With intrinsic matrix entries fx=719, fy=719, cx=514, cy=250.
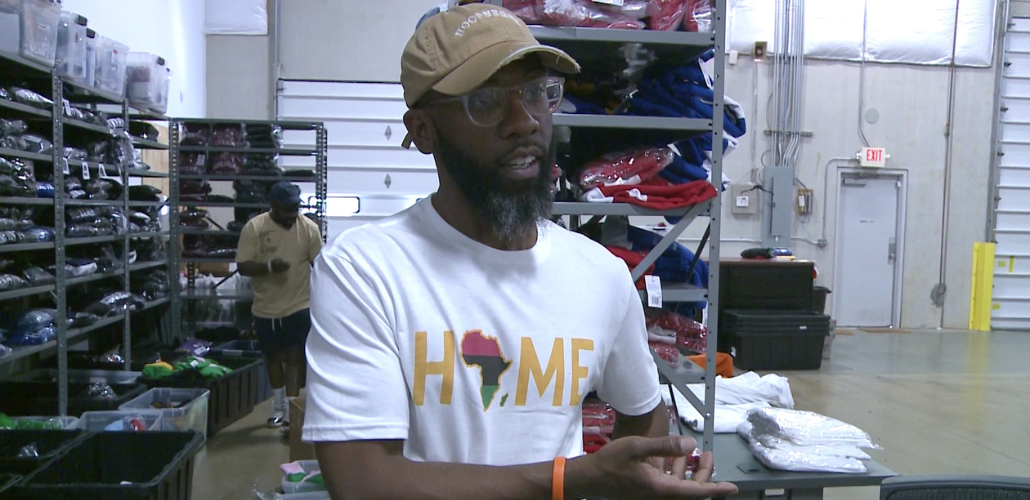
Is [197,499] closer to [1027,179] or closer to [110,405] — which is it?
[110,405]

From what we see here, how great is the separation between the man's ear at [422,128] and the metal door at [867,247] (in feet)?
31.6

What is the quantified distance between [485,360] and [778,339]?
21.1 ft

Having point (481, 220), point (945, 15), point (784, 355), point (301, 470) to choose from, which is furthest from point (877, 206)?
point (481, 220)

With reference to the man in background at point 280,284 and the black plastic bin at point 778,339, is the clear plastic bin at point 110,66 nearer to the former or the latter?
the man in background at point 280,284

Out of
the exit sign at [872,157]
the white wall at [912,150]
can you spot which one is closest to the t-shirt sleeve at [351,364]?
the white wall at [912,150]

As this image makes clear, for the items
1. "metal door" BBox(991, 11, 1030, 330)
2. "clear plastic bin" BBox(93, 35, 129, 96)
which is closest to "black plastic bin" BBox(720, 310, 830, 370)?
"metal door" BBox(991, 11, 1030, 330)

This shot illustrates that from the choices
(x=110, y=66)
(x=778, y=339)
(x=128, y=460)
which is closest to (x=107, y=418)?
(x=128, y=460)

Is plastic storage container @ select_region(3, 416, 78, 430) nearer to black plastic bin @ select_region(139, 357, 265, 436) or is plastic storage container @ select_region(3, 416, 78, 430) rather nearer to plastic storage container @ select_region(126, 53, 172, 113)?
black plastic bin @ select_region(139, 357, 265, 436)

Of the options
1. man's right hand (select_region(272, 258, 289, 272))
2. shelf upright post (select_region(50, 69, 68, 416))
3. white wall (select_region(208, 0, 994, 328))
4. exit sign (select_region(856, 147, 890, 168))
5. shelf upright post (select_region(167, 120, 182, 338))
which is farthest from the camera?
exit sign (select_region(856, 147, 890, 168))

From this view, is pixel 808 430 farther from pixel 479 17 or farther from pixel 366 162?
pixel 366 162

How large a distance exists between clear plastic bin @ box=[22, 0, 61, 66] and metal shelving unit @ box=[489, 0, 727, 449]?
2792mm

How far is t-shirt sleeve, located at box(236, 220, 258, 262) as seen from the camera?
491 centimetres

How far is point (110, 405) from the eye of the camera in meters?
4.20

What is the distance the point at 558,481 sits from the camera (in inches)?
39.0
